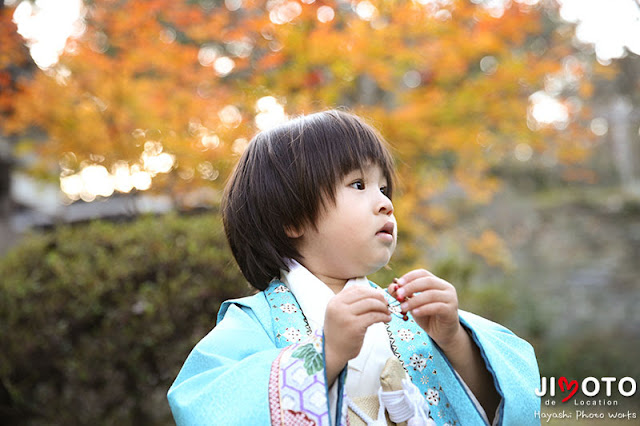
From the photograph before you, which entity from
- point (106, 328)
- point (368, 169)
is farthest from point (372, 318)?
point (106, 328)

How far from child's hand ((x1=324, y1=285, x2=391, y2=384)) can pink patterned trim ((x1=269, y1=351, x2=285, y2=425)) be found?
126 millimetres

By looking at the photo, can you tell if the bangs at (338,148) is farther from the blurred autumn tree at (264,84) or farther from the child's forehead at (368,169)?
the blurred autumn tree at (264,84)

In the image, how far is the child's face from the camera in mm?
1717

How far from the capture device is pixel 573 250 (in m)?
11.1

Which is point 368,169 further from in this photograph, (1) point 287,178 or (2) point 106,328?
(2) point 106,328

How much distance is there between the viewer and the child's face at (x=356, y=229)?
67.6 inches

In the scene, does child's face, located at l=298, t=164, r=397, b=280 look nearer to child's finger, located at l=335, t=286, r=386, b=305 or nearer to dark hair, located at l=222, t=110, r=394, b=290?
dark hair, located at l=222, t=110, r=394, b=290

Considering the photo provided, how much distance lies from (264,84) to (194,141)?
32.9 inches

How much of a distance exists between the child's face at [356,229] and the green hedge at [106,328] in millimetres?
2408

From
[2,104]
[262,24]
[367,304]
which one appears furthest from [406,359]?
[2,104]

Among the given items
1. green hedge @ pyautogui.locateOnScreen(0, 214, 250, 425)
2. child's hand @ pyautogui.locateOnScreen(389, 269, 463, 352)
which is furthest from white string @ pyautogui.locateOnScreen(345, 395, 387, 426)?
green hedge @ pyautogui.locateOnScreen(0, 214, 250, 425)

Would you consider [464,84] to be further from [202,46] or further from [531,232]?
[531,232]

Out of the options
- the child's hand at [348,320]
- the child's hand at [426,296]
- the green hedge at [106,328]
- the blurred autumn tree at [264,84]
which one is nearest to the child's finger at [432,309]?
the child's hand at [426,296]

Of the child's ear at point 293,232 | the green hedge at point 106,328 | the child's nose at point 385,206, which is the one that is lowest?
the green hedge at point 106,328
